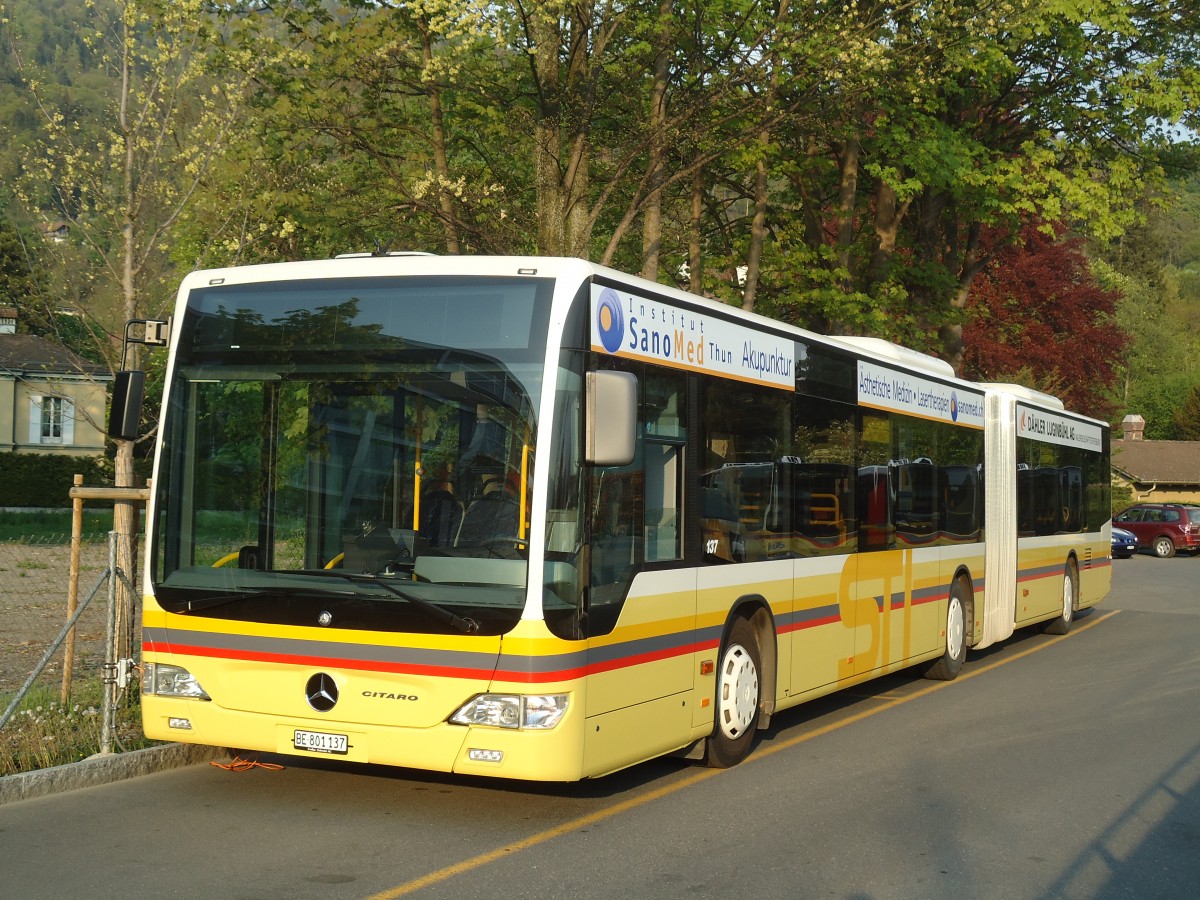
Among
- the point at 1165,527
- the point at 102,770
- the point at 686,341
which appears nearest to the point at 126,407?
the point at 102,770

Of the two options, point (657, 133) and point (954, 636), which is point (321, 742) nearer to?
point (954, 636)

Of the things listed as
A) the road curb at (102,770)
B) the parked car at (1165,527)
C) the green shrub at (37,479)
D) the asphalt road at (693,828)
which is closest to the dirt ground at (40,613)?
the road curb at (102,770)

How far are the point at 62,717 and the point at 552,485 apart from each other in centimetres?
420

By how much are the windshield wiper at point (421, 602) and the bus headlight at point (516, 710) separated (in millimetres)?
373

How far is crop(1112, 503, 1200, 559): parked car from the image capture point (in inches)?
1933

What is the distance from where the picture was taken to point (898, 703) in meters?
13.2

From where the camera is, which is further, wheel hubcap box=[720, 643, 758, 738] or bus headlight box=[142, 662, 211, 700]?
wheel hubcap box=[720, 643, 758, 738]

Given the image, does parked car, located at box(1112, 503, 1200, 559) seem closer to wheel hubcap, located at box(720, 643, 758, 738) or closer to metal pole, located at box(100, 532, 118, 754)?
wheel hubcap, located at box(720, 643, 758, 738)

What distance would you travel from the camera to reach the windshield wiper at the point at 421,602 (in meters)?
7.42

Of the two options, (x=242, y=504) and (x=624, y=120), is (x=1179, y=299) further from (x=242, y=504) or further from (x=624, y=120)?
(x=242, y=504)

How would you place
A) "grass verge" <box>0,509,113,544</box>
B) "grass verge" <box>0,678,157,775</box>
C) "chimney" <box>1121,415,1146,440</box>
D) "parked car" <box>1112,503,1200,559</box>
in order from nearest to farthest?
"grass verge" <box>0,678,157,775</box>, "grass verge" <box>0,509,113,544</box>, "parked car" <box>1112,503,1200,559</box>, "chimney" <box>1121,415,1146,440</box>

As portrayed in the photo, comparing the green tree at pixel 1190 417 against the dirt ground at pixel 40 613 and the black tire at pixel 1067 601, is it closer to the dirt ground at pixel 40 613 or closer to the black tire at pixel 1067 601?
the black tire at pixel 1067 601

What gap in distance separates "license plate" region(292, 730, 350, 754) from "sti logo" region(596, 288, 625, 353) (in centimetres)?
257

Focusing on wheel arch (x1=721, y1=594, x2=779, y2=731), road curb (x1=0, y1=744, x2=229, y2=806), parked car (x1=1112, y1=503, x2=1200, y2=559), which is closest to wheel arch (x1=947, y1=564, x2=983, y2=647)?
wheel arch (x1=721, y1=594, x2=779, y2=731)
